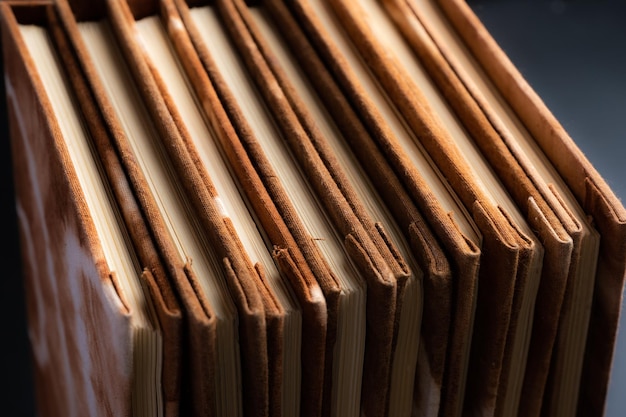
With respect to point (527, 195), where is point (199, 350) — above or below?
below

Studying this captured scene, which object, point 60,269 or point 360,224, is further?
point 60,269

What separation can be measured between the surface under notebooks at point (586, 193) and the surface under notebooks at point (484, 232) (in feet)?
0.19

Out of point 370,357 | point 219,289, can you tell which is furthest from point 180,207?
point 370,357

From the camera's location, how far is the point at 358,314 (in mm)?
668

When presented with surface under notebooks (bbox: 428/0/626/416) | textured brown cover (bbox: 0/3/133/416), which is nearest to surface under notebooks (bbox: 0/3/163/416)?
textured brown cover (bbox: 0/3/133/416)

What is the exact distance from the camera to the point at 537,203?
0.70 m

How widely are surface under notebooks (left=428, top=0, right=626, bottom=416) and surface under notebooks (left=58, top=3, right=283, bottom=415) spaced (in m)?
0.28

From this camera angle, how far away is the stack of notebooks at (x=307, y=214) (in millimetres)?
643

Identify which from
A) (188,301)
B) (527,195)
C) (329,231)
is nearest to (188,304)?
(188,301)

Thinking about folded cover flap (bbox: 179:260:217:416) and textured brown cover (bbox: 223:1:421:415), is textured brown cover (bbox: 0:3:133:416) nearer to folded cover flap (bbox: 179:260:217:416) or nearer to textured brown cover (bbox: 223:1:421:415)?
folded cover flap (bbox: 179:260:217:416)

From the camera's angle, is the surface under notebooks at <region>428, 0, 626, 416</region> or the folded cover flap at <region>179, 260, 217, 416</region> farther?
the surface under notebooks at <region>428, 0, 626, 416</region>

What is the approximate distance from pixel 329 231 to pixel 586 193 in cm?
21

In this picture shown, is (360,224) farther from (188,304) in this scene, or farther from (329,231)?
(188,304)

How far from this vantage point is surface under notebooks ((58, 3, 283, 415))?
24.4 inches
